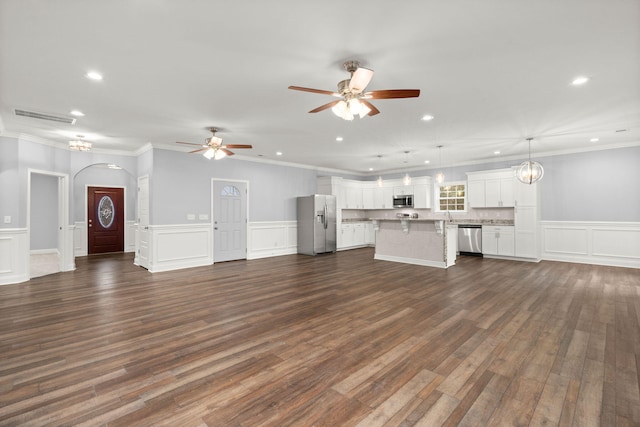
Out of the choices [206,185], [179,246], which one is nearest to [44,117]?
[206,185]

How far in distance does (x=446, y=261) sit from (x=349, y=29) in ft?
17.9

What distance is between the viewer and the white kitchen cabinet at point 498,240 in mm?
7469

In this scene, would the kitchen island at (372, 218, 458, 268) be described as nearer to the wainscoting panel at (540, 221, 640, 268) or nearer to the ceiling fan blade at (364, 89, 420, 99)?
the wainscoting panel at (540, 221, 640, 268)

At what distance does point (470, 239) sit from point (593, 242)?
2.56 metres

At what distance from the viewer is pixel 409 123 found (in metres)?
4.93

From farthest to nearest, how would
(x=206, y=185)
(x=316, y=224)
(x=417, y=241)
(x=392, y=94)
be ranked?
(x=316, y=224)
(x=206, y=185)
(x=417, y=241)
(x=392, y=94)

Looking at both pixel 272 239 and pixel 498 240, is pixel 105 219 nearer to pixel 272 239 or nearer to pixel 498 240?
pixel 272 239

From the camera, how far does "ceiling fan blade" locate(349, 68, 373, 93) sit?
2.53m

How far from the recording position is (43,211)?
805 cm

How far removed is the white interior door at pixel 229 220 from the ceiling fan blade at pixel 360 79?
5.40 meters

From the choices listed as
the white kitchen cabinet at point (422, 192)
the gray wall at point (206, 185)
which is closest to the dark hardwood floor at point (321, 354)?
the gray wall at point (206, 185)

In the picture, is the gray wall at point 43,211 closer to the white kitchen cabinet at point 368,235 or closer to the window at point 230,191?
the window at point 230,191

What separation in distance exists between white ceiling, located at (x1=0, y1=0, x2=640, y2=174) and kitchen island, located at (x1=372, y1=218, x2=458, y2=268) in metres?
2.26

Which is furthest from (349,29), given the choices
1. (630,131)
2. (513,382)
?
(630,131)
